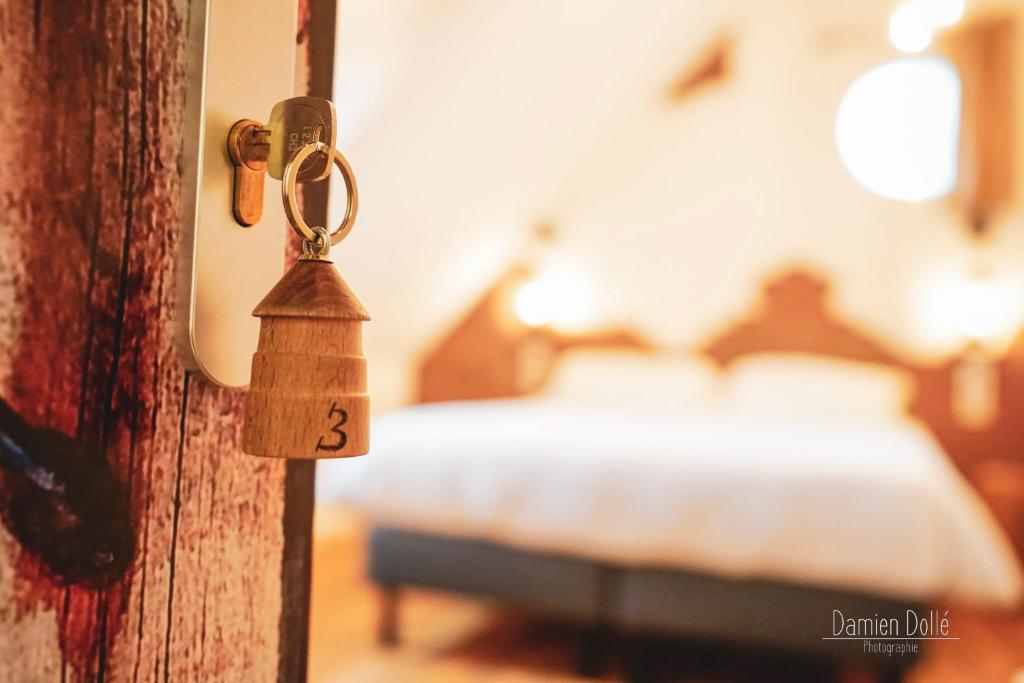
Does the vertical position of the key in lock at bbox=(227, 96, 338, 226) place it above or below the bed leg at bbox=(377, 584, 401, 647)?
above

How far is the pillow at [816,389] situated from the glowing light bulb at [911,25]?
1.56 meters

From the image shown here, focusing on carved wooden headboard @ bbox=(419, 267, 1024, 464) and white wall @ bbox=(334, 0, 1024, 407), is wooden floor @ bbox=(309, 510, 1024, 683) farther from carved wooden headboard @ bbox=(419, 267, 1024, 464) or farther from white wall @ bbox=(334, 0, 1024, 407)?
white wall @ bbox=(334, 0, 1024, 407)

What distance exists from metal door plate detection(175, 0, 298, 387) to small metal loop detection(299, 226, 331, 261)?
0.05 metres

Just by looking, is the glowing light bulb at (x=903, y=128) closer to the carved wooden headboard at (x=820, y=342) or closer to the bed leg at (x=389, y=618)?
the carved wooden headboard at (x=820, y=342)

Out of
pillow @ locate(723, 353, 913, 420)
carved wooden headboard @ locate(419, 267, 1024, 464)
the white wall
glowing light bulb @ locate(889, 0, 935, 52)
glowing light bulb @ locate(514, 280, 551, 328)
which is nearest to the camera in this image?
the white wall

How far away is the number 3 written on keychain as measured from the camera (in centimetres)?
35

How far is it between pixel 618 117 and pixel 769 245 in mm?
1122

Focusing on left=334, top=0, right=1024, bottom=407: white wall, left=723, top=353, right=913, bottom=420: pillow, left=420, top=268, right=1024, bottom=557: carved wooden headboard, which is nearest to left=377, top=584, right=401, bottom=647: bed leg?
left=334, top=0, right=1024, bottom=407: white wall

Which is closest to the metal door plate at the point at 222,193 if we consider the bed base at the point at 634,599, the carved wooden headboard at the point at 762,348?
the bed base at the point at 634,599

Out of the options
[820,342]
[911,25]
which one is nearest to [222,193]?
[911,25]

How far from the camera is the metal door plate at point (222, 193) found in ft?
1.24

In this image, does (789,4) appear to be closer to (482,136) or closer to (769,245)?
(769,245)

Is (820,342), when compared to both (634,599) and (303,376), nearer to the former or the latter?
(634,599)

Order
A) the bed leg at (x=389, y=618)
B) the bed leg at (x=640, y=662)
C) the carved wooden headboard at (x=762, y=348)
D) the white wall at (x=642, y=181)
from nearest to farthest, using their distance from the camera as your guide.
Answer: the bed leg at (x=640, y=662)
the bed leg at (x=389, y=618)
the white wall at (x=642, y=181)
the carved wooden headboard at (x=762, y=348)
